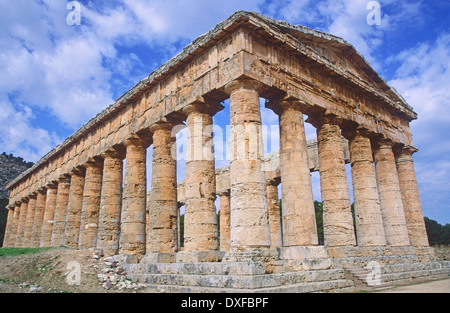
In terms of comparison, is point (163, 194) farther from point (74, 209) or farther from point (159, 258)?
point (74, 209)

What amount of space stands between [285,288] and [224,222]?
1573 centimetres

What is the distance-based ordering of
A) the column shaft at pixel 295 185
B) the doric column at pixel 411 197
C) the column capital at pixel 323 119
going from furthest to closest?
the doric column at pixel 411 197
the column capital at pixel 323 119
the column shaft at pixel 295 185

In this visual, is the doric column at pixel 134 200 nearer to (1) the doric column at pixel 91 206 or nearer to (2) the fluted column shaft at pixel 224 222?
(1) the doric column at pixel 91 206

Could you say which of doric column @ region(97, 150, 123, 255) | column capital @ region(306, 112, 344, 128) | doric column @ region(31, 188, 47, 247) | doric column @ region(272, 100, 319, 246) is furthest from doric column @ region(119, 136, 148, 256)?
doric column @ region(31, 188, 47, 247)

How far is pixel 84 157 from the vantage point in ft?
67.2

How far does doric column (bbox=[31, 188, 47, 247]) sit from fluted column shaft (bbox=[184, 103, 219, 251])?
19.4 m

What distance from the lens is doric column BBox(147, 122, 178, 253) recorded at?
44.1 ft

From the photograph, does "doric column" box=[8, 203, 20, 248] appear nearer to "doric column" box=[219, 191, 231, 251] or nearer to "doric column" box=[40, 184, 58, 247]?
"doric column" box=[40, 184, 58, 247]

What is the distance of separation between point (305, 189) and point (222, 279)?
14.8 ft

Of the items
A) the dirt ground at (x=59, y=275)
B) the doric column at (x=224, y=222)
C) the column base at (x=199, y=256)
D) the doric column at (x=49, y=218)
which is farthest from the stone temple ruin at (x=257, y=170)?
the doric column at (x=224, y=222)

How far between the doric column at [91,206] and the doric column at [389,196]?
15029mm

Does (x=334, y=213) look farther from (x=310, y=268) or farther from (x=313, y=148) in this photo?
(x=313, y=148)

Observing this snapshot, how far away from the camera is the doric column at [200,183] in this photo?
11.6 meters

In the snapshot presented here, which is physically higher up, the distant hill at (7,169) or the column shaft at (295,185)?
the distant hill at (7,169)
